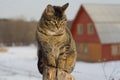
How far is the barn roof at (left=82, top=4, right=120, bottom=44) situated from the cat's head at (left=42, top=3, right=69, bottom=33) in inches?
883

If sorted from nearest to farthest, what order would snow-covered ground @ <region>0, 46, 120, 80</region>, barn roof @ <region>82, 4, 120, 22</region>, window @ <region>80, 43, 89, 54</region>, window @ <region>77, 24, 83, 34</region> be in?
1. snow-covered ground @ <region>0, 46, 120, 80</region>
2. barn roof @ <region>82, 4, 120, 22</region>
3. window @ <region>80, 43, 89, 54</region>
4. window @ <region>77, 24, 83, 34</region>

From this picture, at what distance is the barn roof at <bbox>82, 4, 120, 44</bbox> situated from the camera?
2485cm

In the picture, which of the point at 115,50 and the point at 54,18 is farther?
the point at 115,50

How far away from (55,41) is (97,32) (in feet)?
74.6

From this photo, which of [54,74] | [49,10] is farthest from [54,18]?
[54,74]

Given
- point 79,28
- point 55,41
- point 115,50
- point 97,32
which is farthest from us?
point 79,28

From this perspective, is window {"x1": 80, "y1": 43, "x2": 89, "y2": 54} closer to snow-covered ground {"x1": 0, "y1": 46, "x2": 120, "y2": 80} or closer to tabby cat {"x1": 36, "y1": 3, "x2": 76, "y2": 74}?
snow-covered ground {"x1": 0, "y1": 46, "x2": 120, "y2": 80}

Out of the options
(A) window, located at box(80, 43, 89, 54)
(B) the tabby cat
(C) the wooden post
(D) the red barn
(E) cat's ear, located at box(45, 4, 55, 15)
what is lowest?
(A) window, located at box(80, 43, 89, 54)

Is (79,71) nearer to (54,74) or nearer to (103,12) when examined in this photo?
(103,12)

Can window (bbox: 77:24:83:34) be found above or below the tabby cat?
below

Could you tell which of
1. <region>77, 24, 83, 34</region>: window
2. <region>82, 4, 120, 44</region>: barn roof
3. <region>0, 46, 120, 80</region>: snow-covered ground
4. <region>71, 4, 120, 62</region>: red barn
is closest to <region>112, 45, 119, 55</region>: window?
<region>71, 4, 120, 62</region>: red barn

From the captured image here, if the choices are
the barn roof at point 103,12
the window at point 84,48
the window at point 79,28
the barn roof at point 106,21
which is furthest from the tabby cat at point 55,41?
the window at point 79,28

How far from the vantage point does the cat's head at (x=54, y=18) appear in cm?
203

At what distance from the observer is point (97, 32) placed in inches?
966
